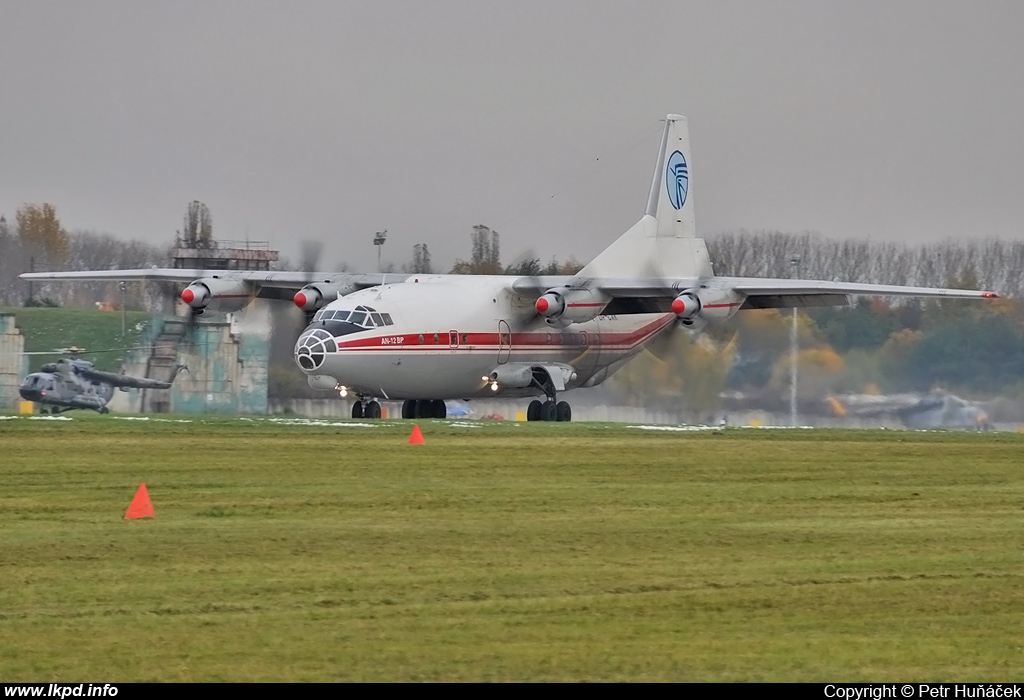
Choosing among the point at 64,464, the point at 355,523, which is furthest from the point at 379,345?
the point at 355,523

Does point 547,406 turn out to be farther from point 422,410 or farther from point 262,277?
point 262,277

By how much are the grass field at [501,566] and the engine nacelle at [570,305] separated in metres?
13.6

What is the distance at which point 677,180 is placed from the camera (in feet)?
153

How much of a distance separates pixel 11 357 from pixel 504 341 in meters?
28.5

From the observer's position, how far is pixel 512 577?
45.1 feet

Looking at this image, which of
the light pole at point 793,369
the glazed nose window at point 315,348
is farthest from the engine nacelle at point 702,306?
the glazed nose window at point 315,348

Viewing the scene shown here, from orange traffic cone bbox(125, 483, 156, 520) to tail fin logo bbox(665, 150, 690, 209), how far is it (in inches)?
1213

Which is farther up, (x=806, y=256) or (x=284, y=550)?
(x=806, y=256)

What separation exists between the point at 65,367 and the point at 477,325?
19.9 m

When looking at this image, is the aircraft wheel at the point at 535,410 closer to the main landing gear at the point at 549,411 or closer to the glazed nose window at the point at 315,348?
the main landing gear at the point at 549,411

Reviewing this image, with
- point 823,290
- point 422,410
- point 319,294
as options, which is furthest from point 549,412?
point 823,290

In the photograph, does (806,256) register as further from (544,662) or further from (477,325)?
(544,662)

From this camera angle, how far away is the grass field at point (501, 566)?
10516 mm

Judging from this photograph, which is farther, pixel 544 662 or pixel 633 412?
pixel 633 412
